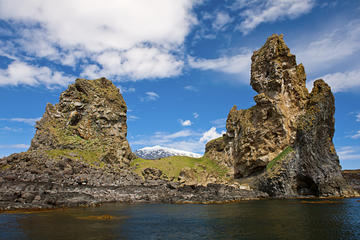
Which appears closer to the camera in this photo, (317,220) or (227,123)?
(317,220)

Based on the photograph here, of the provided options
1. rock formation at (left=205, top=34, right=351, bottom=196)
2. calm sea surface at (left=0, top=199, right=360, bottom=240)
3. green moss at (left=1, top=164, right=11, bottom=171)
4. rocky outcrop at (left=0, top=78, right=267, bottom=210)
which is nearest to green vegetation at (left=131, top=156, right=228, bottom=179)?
rocky outcrop at (left=0, top=78, right=267, bottom=210)

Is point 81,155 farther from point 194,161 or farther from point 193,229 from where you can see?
point 193,229

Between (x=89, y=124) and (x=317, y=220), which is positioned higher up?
(x=89, y=124)

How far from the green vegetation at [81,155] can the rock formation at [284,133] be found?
49.6 metres

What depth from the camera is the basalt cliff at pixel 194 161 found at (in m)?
61.9

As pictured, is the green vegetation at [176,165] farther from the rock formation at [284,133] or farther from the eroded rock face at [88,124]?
the rock formation at [284,133]

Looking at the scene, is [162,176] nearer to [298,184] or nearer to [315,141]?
[298,184]

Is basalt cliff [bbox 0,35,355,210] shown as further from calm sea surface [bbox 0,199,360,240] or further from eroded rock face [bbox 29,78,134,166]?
calm sea surface [bbox 0,199,360,240]

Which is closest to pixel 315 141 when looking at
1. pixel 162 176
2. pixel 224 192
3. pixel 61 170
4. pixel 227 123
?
pixel 224 192

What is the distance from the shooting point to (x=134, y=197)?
212 ft

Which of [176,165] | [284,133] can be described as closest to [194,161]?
[176,165]

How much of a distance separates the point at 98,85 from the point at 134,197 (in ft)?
164

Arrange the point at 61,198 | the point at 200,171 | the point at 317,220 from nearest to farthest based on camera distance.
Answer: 1. the point at 317,220
2. the point at 61,198
3. the point at 200,171

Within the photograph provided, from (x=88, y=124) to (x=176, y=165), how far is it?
1421 inches
